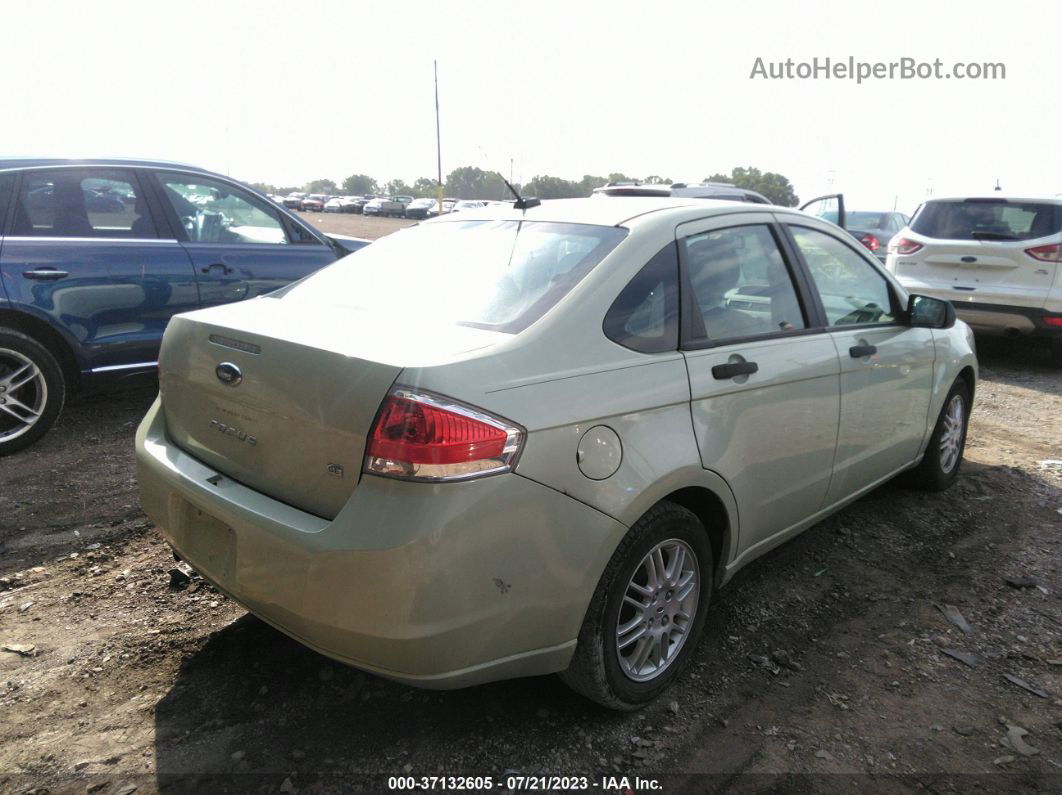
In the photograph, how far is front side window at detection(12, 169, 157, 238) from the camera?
195 inches

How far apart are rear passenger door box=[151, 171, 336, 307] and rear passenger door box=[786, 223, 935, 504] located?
157 inches

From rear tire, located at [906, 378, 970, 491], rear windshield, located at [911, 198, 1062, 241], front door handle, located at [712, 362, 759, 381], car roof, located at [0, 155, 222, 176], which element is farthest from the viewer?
rear windshield, located at [911, 198, 1062, 241]

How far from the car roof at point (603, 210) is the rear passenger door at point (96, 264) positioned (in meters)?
2.87

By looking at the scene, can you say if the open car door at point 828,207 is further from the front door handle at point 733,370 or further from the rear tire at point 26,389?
the rear tire at point 26,389

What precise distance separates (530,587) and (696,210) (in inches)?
64.4

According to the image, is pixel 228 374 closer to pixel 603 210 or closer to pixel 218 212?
pixel 603 210

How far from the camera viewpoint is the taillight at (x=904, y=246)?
8.78 m

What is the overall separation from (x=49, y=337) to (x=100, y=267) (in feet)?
1.77

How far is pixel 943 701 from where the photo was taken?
111 inches

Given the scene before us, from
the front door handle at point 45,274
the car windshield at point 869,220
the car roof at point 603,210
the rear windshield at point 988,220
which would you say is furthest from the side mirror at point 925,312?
the car windshield at point 869,220

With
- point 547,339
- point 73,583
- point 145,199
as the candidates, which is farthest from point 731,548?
point 145,199

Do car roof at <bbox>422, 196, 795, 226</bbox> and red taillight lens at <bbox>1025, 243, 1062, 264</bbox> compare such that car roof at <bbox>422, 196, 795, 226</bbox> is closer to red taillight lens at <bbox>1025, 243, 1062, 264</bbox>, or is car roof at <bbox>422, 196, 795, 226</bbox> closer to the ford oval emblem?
the ford oval emblem

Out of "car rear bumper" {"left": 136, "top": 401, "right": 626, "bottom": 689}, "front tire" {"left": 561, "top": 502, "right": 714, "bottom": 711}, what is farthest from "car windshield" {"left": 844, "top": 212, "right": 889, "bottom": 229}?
"car rear bumper" {"left": 136, "top": 401, "right": 626, "bottom": 689}

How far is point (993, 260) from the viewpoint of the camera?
828cm
